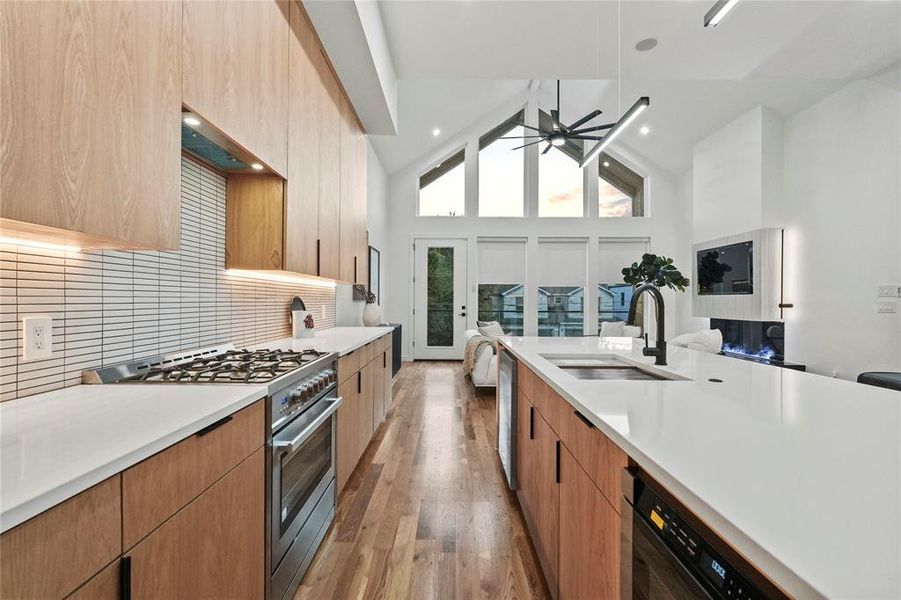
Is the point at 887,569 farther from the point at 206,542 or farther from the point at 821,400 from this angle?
the point at 206,542

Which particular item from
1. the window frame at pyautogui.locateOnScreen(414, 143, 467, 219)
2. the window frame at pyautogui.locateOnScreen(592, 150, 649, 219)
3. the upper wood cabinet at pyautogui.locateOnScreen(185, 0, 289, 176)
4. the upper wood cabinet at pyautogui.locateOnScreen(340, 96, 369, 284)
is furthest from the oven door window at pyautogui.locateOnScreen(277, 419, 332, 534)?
the window frame at pyautogui.locateOnScreen(592, 150, 649, 219)

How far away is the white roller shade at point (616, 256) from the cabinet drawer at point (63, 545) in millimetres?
7297

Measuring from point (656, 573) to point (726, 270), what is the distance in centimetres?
551

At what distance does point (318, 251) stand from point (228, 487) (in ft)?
5.19

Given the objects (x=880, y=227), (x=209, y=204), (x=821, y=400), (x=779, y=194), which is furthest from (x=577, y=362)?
(x=779, y=194)

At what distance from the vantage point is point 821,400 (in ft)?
3.41

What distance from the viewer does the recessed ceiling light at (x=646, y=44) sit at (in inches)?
115

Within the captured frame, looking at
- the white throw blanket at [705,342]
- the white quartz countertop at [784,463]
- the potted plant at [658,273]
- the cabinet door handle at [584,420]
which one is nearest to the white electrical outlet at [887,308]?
the white throw blanket at [705,342]

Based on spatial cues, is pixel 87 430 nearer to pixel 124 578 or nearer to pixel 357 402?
pixel 124 578

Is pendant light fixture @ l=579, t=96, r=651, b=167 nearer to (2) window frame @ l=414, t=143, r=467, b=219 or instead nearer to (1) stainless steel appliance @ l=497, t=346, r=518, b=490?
(1) stainless steel appliance @ l=497, t=346, r=518, b=490

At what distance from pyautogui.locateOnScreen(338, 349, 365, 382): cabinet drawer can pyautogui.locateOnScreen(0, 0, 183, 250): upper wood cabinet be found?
110 cm

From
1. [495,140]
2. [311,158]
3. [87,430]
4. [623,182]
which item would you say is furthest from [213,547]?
[623,182]

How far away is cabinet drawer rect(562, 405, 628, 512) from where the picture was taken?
0.84 meters

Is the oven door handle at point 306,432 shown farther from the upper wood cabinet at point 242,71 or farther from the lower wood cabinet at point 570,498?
the upper wood cabinet at point 242,71
